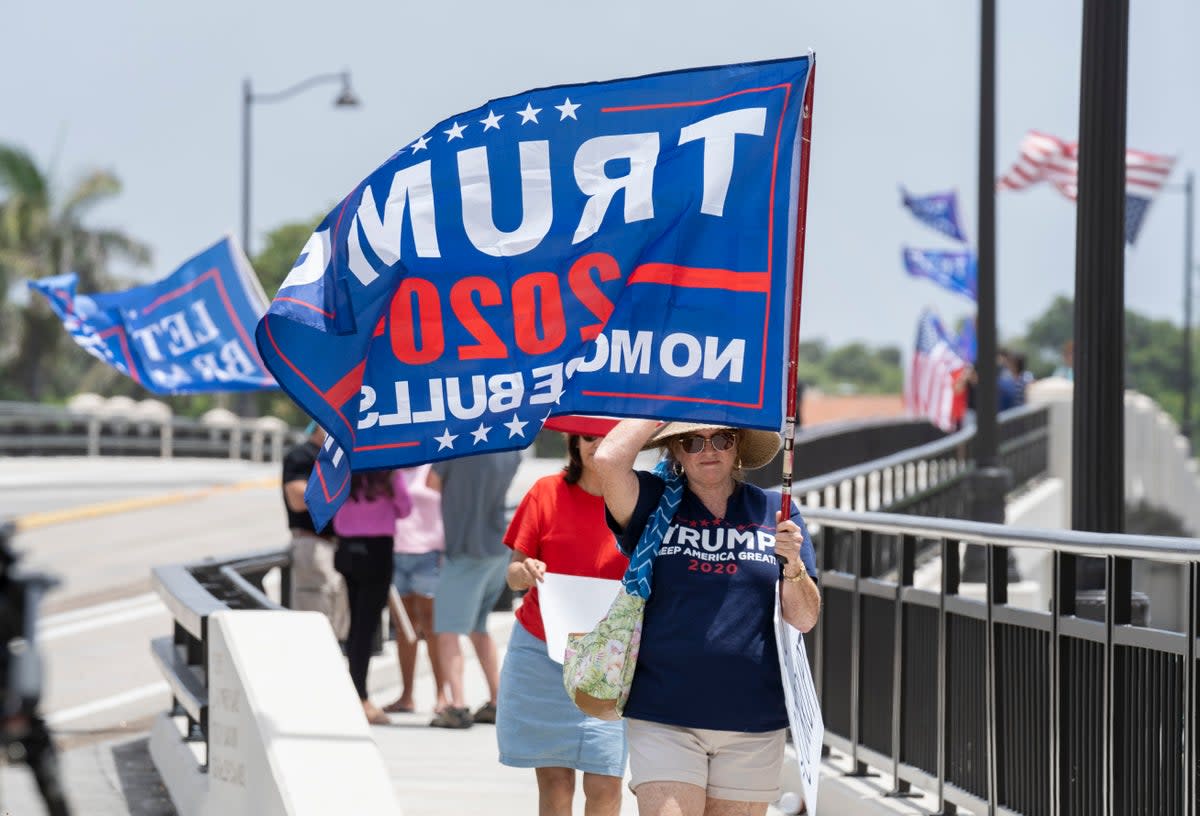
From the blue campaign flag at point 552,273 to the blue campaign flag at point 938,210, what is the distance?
78.3ft

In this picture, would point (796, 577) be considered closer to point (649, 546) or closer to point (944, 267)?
point (649, 546)

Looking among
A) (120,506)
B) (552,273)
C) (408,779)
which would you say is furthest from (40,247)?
(552,273)

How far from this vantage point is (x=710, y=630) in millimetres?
5414

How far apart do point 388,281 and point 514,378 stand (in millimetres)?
506

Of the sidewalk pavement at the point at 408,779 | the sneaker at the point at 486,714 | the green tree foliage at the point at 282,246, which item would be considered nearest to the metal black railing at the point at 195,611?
the sidewalk pavement at the point at 408,779

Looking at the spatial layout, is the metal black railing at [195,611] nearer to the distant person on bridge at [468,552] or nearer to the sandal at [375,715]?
the sandal at [375,715]

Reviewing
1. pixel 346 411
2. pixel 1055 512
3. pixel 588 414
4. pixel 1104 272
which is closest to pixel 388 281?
pixel 346 411

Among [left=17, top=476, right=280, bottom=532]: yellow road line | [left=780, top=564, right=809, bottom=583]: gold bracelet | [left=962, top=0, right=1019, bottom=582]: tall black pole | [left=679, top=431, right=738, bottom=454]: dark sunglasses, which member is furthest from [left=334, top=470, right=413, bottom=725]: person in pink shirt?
[left=17, top=476, right=280, bottom=532]: yellow road line

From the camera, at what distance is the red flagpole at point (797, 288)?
17.5 feet

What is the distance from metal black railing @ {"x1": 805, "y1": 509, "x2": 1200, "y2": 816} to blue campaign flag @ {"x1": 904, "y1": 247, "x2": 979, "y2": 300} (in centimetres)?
1995

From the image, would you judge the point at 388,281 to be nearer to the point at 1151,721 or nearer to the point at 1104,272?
the point at 1151,721

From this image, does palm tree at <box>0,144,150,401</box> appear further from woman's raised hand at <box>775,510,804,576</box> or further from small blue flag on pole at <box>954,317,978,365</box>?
woman's raised hand at <box>775,510,804,576</box>

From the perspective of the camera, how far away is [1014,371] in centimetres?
2633

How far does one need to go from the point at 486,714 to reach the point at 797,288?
585 cm
